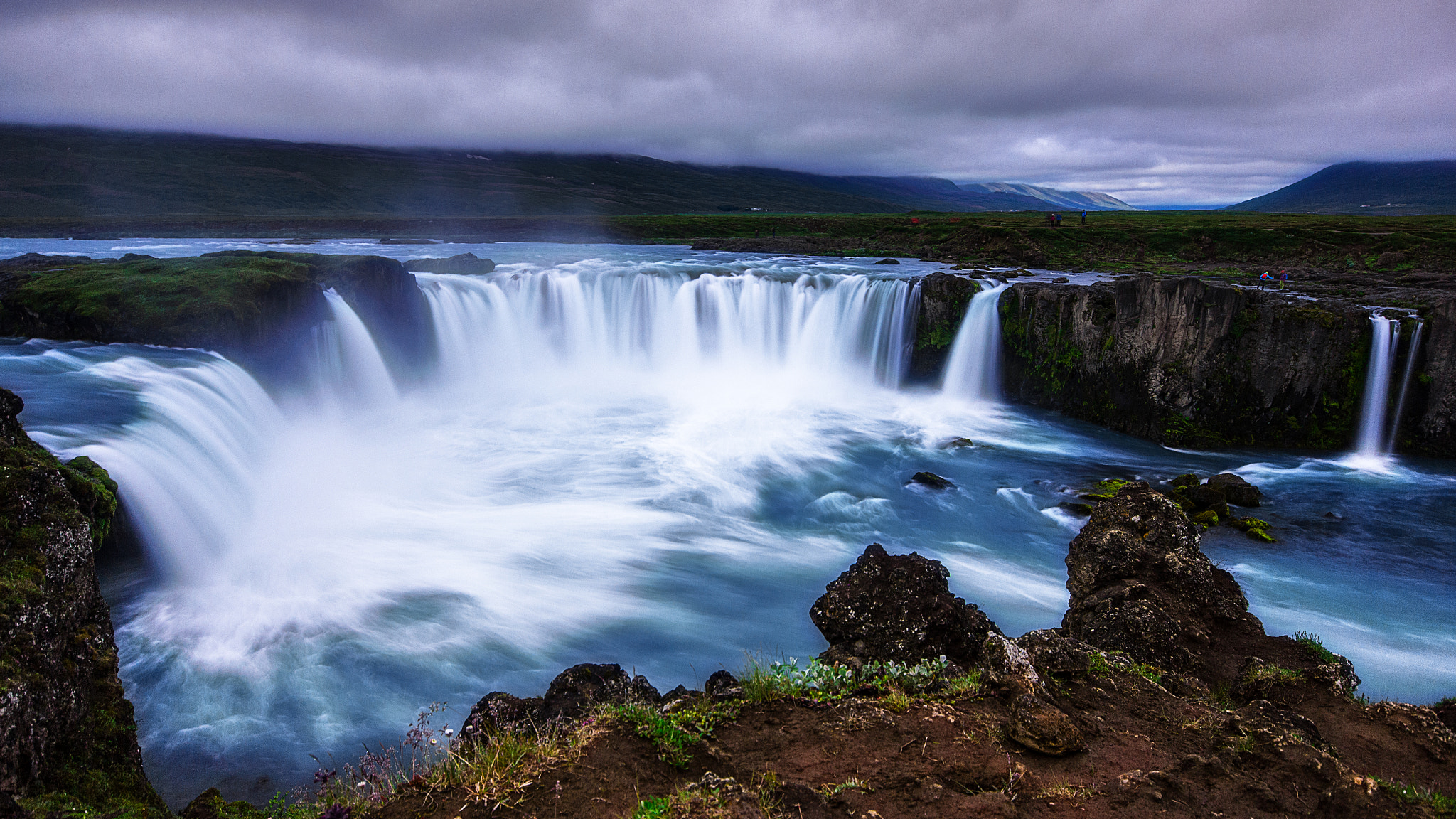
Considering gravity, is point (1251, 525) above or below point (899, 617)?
below

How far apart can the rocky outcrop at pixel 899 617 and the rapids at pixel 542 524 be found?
2.68 metres

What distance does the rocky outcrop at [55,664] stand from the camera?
14.7 feet

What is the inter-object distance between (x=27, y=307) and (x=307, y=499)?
35.4ft

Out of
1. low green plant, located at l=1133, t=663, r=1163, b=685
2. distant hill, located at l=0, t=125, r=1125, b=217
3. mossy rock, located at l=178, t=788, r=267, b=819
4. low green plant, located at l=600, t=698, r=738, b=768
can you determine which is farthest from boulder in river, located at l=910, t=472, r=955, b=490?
distant hill, located at l=0, t=125, r=1125, b=217

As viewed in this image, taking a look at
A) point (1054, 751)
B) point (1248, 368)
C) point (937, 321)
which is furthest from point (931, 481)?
point (1054, 751)

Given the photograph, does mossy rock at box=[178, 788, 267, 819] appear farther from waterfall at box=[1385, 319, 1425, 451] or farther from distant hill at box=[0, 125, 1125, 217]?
distant hill at box=[0, 125, 1125, 217]

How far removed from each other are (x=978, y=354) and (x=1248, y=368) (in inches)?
320

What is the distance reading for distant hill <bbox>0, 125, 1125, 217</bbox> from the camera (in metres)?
117

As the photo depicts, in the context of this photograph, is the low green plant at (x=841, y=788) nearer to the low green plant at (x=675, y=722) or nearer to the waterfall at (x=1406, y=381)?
the low green plant at (x=675, y=722)

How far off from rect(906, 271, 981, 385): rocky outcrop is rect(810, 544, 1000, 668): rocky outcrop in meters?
19.6

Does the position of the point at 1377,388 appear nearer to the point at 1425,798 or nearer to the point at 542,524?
the point at 1425,798

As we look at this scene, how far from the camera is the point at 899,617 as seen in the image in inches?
313

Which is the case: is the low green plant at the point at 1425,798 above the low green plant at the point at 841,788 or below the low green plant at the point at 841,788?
above

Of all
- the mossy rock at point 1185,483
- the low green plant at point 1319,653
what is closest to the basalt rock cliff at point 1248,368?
the mossy rock at point 1185,483
